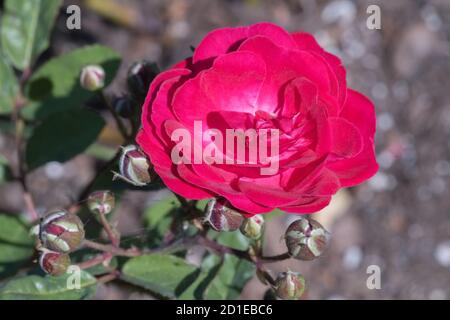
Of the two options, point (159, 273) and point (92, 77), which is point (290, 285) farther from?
point (92, 77)

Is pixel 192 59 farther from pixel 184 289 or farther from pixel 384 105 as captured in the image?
pixel 384 105

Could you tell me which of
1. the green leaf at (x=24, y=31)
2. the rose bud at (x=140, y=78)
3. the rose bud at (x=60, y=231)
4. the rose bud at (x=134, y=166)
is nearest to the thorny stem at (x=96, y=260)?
the rose bud at (x=60, y=231)

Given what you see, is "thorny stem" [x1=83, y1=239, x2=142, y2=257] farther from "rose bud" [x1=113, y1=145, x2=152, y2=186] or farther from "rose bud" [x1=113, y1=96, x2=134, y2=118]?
"rose bud" [x1=113, y1=96, x2=134, y2=118]

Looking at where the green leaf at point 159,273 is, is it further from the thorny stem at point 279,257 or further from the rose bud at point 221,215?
the rose bud at point 221,215

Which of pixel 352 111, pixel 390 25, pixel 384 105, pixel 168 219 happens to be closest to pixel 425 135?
pixel 384 105

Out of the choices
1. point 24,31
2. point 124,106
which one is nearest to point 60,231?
point 124,106
